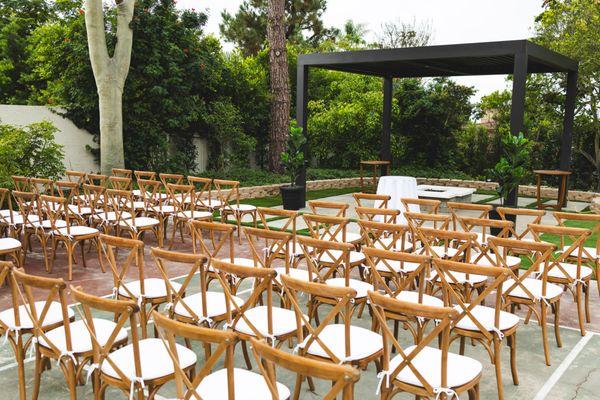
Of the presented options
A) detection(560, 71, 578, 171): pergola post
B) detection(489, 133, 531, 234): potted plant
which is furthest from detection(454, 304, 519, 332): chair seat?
detection(560, 71, 578, 171): pergola post

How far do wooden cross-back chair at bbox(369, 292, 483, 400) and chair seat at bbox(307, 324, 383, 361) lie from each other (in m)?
0.18

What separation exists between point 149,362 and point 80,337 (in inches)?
23.6

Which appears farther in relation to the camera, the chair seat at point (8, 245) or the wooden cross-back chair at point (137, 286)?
the chair seat at point (8, 245)

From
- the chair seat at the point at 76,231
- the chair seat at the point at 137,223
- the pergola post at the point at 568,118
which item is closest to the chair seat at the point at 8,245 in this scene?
the chair seat at the point at 76,231

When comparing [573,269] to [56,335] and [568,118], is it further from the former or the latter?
[568,118]

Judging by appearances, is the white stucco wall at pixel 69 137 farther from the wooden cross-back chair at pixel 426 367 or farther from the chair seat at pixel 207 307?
the wooden cross-back chair at pixel 426 367

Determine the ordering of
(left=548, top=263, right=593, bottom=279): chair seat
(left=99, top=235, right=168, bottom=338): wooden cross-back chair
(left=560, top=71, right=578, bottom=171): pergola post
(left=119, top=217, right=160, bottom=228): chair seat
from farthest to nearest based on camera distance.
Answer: (left=560, top=71, right=578, bottom=171): pergola post < (left=119, top=217, right=160, bottom=228): chair seat < (left=548, top=263, right=593, bottom=279): chair seat < (left=99, top=235, right=168, bottom=338): wooden cross-back chair

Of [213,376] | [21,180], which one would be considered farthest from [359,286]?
[21,180]

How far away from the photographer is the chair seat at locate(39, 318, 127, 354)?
10.5ft

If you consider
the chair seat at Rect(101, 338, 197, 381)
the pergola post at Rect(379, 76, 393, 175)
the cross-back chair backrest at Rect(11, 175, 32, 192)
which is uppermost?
the pergola post at Rect(379, 76, 393, 175)

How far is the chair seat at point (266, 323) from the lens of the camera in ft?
11.7

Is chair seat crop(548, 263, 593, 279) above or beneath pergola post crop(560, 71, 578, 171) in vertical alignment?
beneath

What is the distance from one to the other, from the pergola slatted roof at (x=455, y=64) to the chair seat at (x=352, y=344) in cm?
704

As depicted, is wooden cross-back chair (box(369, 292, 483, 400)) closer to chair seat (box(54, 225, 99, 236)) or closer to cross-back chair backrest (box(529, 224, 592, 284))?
cross-back chair backrest (box(529, 224, 592, 284))
